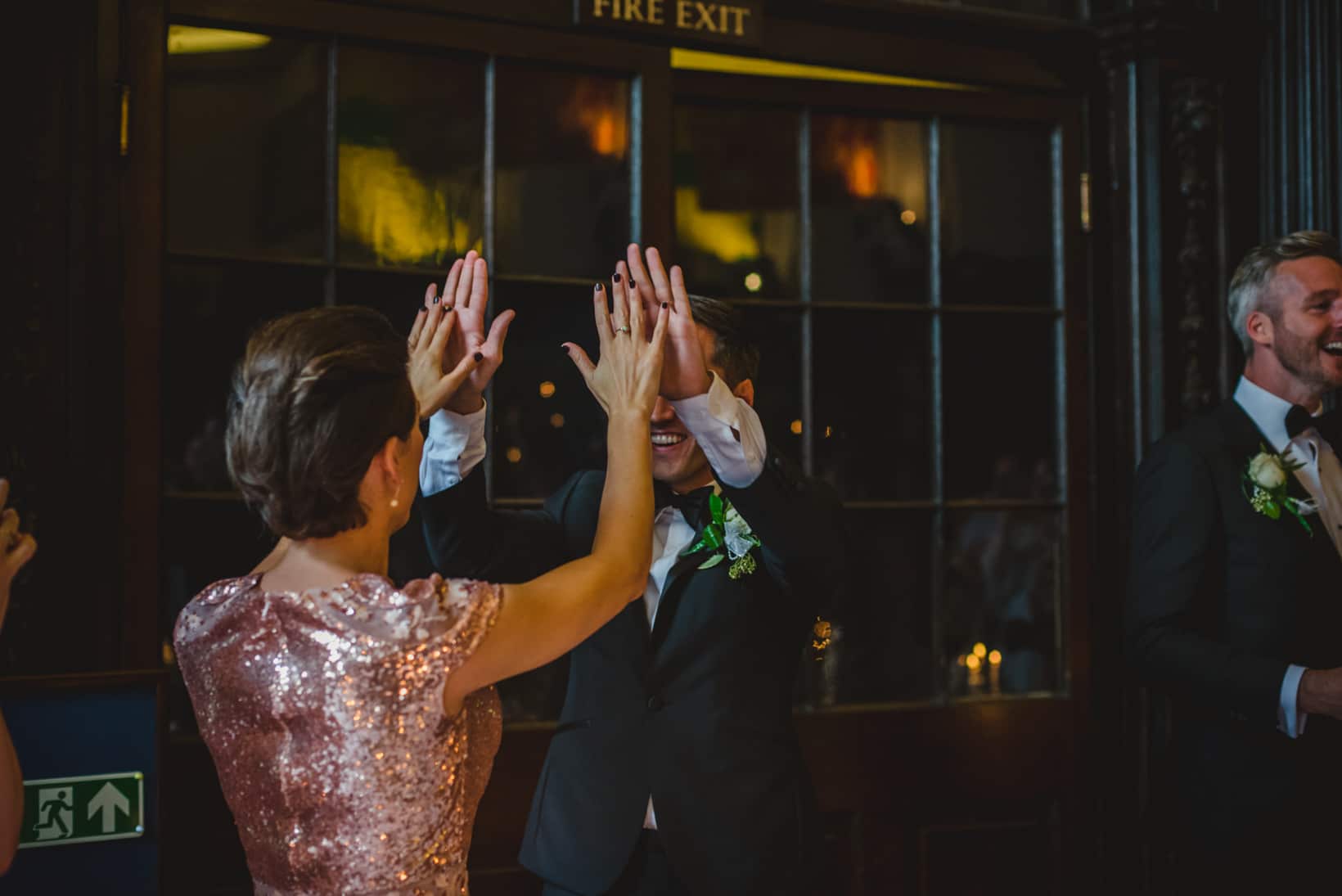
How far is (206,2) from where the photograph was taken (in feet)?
8.15

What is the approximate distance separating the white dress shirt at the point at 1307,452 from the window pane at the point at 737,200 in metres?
1.02

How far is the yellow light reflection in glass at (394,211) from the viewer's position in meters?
2.64

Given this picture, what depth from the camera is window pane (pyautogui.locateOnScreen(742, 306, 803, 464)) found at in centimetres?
297

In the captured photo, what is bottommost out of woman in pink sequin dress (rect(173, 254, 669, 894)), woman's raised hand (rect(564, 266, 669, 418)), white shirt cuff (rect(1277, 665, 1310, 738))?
white shirt cuff (rect(1277, 665, 1310, 738))

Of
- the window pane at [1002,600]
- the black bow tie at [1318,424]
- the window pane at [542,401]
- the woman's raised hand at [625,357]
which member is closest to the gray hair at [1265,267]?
the black bow tie at [1318,424]

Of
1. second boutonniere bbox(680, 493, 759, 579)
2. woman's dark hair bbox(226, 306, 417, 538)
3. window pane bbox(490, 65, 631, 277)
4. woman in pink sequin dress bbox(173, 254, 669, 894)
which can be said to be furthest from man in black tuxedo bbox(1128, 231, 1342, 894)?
woman's dark hair bbox(226, 306, 417, 538)

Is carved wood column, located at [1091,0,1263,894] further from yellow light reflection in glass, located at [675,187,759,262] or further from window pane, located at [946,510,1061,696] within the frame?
yellow light reflection in glass, located at [675,187,759,262]

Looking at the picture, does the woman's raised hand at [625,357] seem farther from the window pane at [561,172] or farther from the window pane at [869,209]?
the window pane at [869,209]

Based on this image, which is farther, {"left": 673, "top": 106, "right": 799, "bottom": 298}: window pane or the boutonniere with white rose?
{"left": 673, "top": 106, "right": 799, "bottom": 298}: window pane

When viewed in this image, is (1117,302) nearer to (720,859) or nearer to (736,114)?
(736,114)

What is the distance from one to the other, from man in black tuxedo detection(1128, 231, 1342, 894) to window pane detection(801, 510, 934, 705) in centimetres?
64

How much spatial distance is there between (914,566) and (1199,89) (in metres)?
1.36

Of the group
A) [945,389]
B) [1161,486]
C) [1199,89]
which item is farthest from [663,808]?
[1199,89]

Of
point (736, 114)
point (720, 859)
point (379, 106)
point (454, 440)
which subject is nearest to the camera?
point (720, 859)
